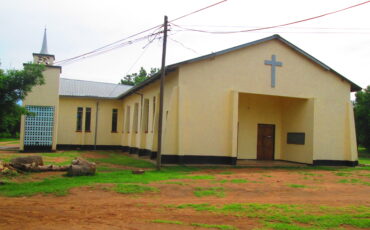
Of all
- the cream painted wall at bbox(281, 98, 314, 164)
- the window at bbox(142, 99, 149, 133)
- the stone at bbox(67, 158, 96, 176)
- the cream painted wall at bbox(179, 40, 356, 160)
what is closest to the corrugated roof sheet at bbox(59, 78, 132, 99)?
the window at bbox(142, 99, 149, 133)

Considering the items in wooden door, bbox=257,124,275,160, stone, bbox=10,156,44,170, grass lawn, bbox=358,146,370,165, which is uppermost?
wooden door, bbox=257,124,275,160

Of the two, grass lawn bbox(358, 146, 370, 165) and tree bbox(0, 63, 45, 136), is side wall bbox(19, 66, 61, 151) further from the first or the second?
grass lawn bbox(358, 146, 370, 165)

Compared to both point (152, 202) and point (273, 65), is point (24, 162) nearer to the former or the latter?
point (152, 202)

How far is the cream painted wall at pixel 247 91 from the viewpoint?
16.4 metres

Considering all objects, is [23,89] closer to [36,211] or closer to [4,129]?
[4,129]

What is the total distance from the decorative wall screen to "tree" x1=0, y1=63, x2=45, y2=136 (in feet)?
37.9

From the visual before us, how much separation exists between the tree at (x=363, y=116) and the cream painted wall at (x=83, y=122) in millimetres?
26635

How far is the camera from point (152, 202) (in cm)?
825

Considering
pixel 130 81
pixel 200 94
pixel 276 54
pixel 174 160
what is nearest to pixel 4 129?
pixel 174 160

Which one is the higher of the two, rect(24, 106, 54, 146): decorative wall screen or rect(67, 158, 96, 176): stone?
rect(24, 106, 54, 146): decorative wall screen

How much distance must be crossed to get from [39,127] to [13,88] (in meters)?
12.3

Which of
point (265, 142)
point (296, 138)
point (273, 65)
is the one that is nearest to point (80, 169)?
point (273, 65)

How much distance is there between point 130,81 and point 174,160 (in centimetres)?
4462

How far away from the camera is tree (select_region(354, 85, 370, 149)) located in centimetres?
3788
